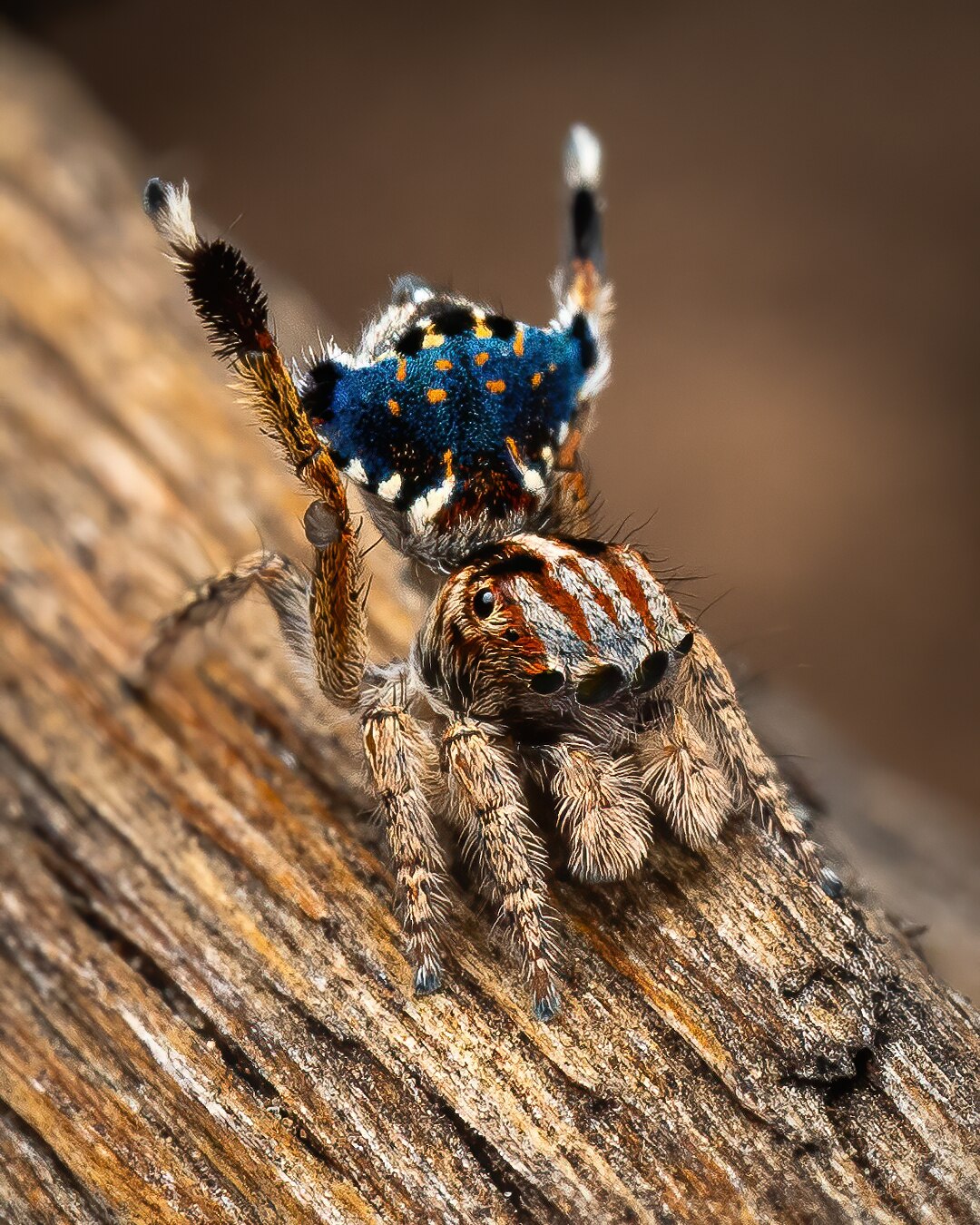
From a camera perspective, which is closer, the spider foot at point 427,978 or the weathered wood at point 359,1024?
Answer: the weathered wood at point 359,1024

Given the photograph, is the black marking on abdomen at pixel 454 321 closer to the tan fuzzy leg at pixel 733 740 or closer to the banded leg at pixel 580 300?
the banded leg at pixel 580 300

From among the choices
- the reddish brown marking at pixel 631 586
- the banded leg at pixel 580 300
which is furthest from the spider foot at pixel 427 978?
the banded leg at pixel 580 300

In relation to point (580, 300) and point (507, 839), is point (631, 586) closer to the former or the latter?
point (507, 839)

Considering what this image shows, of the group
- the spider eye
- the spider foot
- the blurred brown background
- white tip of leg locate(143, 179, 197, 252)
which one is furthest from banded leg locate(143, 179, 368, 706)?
the blurred brown background

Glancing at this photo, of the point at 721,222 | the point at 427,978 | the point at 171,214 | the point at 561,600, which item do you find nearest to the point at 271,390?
the point at 171,214

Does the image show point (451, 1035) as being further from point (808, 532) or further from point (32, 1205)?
point (808, 532)

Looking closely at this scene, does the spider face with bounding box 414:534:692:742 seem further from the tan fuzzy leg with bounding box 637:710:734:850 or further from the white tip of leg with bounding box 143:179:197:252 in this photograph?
the white tip of leg with bounding box 143:179:197:252

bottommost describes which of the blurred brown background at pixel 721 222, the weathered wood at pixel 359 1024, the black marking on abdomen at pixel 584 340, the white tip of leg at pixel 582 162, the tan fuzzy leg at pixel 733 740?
the weathered wood at pixel 359 1024

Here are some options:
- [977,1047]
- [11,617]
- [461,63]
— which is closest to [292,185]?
[461,63]
